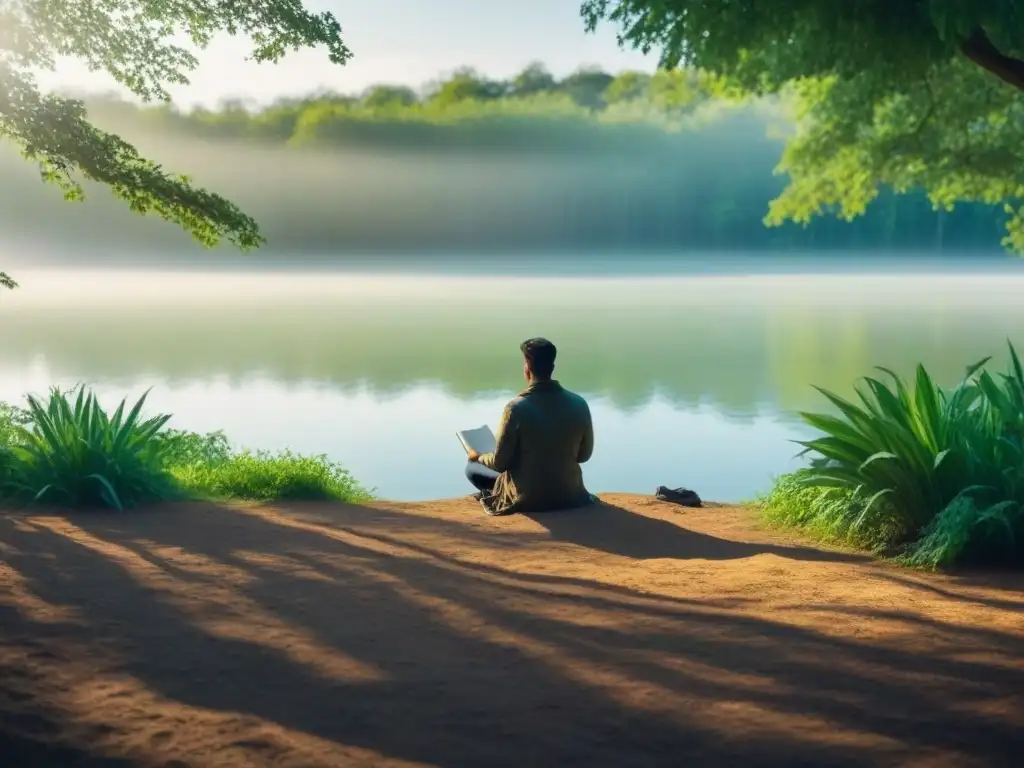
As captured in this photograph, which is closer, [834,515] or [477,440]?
[834,515]

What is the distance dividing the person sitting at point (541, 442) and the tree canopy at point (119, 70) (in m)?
3.18

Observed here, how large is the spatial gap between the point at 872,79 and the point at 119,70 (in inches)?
271

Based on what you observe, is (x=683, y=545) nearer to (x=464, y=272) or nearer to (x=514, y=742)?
(x=514, y=742)

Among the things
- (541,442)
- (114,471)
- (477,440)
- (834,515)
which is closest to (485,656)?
(834,515)

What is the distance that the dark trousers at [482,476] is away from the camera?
9.90 meters

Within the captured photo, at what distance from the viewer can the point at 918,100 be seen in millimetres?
16234

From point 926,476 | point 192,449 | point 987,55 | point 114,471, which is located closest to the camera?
point 926,476

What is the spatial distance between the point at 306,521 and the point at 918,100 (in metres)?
11.9

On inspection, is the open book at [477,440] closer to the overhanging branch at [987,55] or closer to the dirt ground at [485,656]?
the dirt ground at [485,656]

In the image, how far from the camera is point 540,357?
8.47 meters

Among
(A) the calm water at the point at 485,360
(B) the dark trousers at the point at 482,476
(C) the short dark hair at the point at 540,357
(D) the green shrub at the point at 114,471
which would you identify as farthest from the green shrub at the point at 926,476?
(A) the calm water at the point at 485,360

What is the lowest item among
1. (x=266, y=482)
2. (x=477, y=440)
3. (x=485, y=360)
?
(x=266, y=482)

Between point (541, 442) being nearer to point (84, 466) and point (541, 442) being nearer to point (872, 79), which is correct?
point (84, 466)

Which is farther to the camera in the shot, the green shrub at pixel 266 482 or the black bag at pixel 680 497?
the black bag at pixel 680 497
